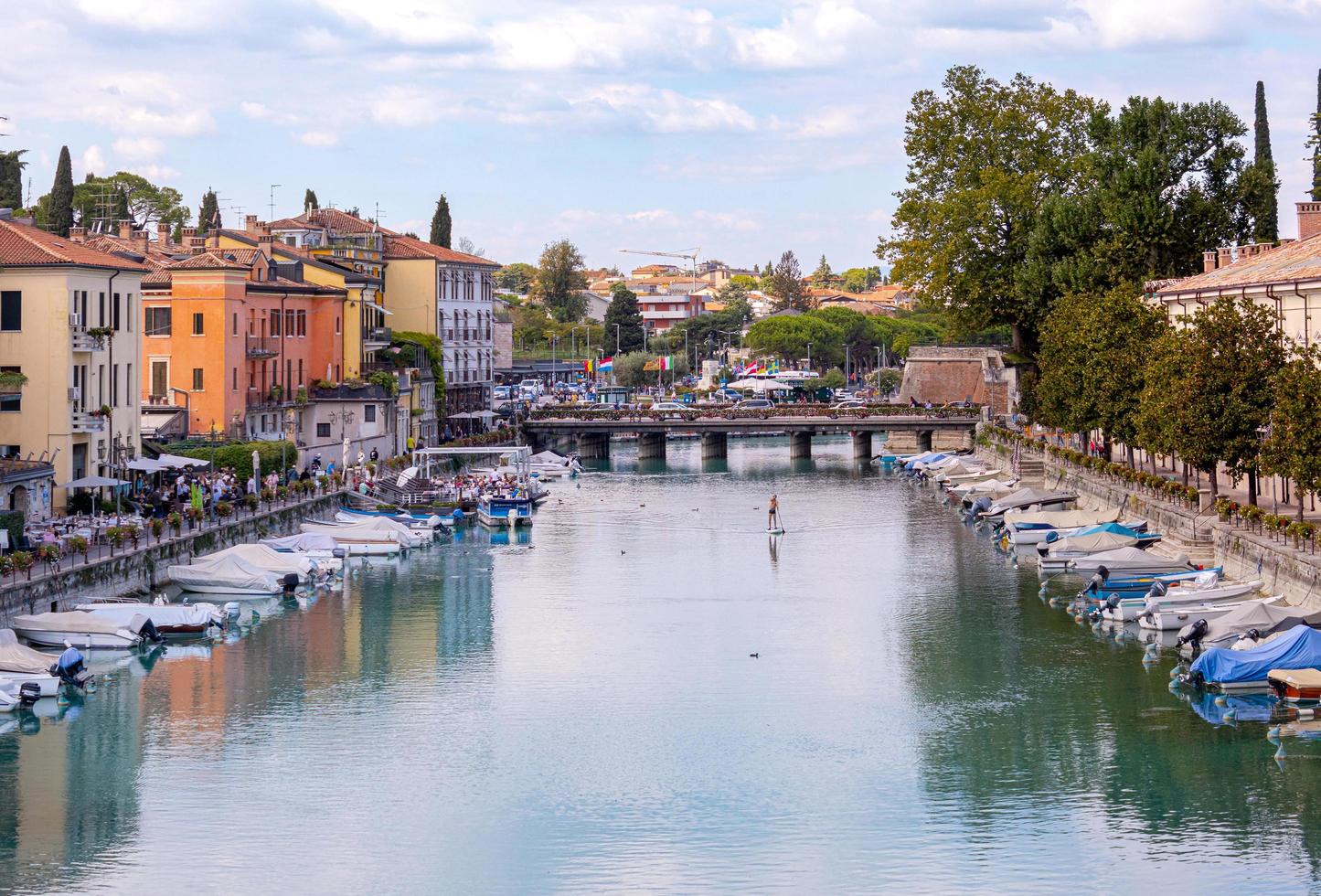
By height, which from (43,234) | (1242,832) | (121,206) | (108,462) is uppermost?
(121,206)

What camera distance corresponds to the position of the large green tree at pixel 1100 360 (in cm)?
7575

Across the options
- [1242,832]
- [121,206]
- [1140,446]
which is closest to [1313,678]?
[1242,832]

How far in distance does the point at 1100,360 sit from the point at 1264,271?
9.71 m

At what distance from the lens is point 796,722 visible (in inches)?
1672

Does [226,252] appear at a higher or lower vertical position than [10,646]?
higher

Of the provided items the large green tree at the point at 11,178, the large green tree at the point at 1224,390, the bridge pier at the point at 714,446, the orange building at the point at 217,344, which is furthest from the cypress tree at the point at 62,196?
the large green tree at the point at 1224,390

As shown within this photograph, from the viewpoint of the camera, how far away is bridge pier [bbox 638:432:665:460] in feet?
412

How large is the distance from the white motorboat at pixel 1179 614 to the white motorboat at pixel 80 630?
27.6 meters

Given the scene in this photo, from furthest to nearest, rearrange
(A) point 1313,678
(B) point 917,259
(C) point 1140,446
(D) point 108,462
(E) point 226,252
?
(B) point 917,259 → (E) point 226,252 → (C) point 1140,446 → (D) point 108,462 → (A) point 1313,678

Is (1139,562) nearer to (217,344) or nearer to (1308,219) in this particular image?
(1308,219)

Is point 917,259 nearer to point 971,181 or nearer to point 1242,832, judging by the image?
point 971,181

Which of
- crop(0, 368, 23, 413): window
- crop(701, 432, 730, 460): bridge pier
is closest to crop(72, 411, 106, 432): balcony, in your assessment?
crop(0, 368, 23, 413): window

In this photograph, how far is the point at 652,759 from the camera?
128 ft

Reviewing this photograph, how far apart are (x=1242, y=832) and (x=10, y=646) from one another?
27.8 meters
